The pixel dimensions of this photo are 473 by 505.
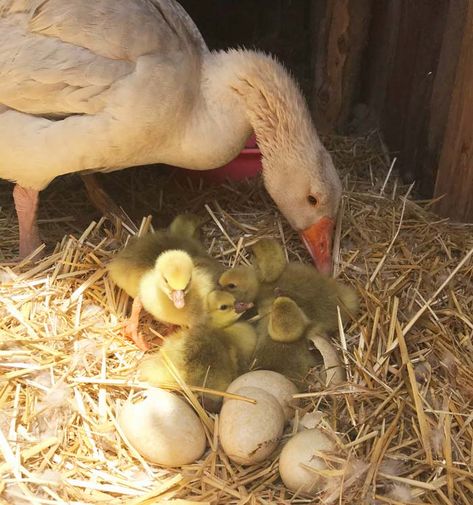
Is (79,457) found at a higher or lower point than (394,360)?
lower

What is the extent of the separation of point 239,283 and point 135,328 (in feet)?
1.33

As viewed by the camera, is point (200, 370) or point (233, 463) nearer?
point (233, 463)

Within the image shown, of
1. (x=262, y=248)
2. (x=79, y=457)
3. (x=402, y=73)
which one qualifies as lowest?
(x=79, y=457)

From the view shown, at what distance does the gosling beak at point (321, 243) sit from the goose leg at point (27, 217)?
3.65ft

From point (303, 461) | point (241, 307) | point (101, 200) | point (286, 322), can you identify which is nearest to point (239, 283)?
point (241, 307)

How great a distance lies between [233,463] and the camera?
1.97 meters

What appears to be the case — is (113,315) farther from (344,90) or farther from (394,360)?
(344,90)

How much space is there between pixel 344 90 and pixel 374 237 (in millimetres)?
1309

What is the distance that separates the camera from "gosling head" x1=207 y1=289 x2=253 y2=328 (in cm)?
217

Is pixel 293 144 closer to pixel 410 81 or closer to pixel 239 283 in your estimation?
pixel 239 283

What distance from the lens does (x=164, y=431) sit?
6.31 ft

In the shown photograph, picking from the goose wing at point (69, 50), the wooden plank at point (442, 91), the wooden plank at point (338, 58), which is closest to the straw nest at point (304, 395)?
the wooden plank at point (442, 91)

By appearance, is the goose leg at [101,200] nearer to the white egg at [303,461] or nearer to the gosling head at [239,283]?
the gosling head at [239,283]

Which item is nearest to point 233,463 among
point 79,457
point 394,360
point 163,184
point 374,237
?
point 79,457
